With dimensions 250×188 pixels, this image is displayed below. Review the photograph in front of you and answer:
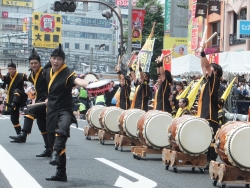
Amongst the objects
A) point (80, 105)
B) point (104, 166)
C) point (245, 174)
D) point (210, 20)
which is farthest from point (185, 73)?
point (210, 20)

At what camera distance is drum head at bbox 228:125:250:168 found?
9.45 metres

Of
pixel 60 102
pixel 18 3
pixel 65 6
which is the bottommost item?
pixel 60 102

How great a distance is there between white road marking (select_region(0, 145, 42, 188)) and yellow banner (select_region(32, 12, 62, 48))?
7961cm

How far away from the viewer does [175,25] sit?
57125 millimetres

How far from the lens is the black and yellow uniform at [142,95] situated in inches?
626

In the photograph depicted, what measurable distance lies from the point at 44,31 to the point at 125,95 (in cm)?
7720

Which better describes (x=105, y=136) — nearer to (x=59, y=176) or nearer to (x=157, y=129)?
(x=157, y=129)

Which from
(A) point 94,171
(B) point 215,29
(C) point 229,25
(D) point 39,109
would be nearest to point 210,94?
(A) point 94,171

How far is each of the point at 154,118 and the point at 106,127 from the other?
3534 mm

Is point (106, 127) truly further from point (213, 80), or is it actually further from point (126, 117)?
point (213, 80)

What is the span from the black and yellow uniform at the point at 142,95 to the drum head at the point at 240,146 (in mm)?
6395

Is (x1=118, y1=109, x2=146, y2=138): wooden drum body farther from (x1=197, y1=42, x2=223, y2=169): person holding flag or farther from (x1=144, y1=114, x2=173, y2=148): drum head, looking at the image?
(x1=197, y1=42, x2=223, y2=169): person holding flag

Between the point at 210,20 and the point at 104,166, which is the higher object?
the point at 210,20

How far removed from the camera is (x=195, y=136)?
11.2m
